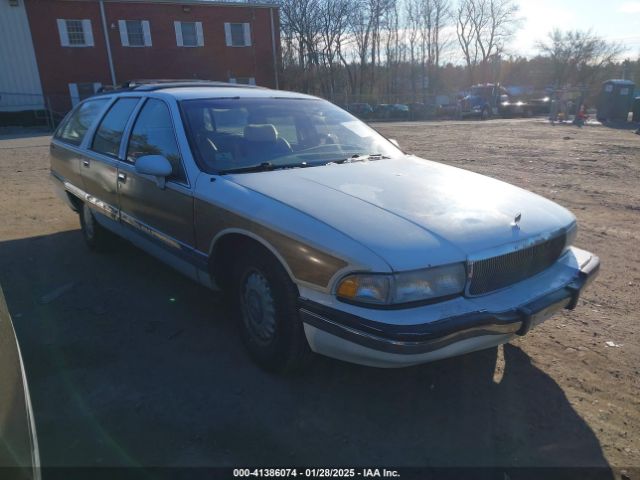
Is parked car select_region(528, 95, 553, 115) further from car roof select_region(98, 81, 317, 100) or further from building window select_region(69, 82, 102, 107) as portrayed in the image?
car roof select_region(98, 81, 317, 100)

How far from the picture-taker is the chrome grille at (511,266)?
238 cm

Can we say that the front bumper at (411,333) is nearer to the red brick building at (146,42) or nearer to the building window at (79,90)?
the building window at (79,90)

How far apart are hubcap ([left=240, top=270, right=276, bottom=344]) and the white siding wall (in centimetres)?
3035

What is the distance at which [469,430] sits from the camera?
2.50 meters

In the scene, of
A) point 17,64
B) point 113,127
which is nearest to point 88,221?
point 113,127

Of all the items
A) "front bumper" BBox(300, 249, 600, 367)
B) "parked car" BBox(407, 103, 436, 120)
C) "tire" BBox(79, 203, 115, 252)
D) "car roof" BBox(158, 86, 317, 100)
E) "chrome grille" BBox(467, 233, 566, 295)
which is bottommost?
"parked car" BBox(407, 103, 436, 120)

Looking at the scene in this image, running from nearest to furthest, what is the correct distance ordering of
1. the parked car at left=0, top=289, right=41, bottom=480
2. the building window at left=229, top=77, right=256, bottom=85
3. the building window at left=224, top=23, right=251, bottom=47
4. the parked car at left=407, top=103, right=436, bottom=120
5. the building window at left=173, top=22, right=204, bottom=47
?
1. the parked car at left=0, top=289, right=41, bottom=480
2. the building window at left=173, top=22, right=204, bottom=47
3. the building window at left=224, top=23, right=251, bottom=47
4. the building window at left=229, top=77, right=256, bottom=85
5. the parked car at left=407, top=103, right=436, bottom=120

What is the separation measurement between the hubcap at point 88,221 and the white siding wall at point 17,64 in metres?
27.2

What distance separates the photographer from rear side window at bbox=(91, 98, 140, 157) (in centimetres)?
421

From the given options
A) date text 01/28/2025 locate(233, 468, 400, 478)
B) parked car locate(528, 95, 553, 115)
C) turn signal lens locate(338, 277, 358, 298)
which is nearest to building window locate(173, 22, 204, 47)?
parked car locate(528, 95, 553, 115)

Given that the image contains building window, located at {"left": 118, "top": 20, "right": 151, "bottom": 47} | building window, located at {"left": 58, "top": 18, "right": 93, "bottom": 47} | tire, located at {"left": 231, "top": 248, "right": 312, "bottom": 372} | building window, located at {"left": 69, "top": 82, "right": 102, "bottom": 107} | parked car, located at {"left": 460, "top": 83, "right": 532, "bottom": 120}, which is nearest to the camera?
tire, located at {"left": 231, "top": 248, "right": 312, "bottom": 372}

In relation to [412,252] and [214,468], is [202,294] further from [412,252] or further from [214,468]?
[412,252]

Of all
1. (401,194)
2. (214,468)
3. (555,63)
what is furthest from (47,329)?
(555,63)

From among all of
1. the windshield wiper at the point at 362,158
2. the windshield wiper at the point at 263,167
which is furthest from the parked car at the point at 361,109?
the windshield wiper at the point at 263,167
